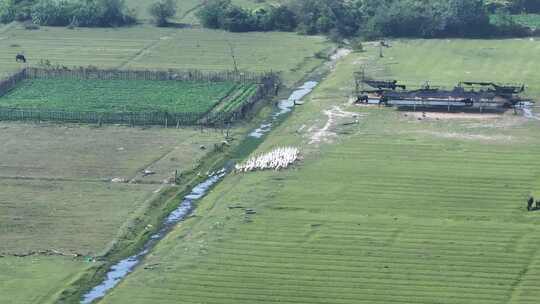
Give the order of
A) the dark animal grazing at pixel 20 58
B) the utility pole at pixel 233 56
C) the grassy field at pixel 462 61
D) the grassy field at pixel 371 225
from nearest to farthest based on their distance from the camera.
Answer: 1. the grassy field at pixel 371 225
2. the grassy field at pixel 462 61
3. the utility pole at pixel 233 56
4. the dark animal grazing at pixel 20 58

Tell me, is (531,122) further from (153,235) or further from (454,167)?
(153,235)

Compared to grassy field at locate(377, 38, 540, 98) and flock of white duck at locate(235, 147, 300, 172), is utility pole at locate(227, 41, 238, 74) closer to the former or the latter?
grassy field at locate(377, 38, 540, 98)

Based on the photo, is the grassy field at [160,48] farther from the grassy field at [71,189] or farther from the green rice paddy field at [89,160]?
the grassy field at [71,189]

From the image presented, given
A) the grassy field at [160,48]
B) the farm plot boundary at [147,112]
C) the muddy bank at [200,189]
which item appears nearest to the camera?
the muddy bank at [200,189]

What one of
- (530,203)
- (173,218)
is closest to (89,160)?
(173,218)

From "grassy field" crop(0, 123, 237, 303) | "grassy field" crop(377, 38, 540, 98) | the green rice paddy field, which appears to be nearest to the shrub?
the green rice paddy field

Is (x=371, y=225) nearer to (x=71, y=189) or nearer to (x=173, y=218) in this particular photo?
(x=173, y=218)

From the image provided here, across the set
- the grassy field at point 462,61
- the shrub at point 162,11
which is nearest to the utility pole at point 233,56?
the shrub at point 162,11
